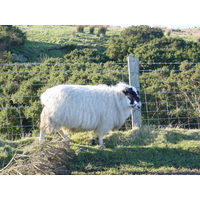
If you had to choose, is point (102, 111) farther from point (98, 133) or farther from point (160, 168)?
point (160, 168)

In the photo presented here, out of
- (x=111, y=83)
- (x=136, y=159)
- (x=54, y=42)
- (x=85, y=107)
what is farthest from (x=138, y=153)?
(x=54, y=42)

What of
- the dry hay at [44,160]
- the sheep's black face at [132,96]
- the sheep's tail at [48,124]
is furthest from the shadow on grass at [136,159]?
the sheep's black face at [132,96]

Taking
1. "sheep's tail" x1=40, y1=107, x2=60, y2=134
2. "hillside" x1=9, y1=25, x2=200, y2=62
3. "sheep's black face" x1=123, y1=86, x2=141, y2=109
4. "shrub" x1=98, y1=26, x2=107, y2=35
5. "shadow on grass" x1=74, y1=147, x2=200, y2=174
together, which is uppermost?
"shrub" x1=98, y1=26, x2=107, y2=35

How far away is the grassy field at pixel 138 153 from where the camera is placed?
6035 mm

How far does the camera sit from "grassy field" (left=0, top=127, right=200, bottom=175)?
6035 mm

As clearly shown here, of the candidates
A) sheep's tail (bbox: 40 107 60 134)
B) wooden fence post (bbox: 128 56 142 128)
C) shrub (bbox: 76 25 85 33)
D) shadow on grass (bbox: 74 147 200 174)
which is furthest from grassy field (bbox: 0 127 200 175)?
shrub (bbox: 76 25 85 33)

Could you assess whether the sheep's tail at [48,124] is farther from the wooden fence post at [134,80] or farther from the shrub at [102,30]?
the shrub at [102,30]

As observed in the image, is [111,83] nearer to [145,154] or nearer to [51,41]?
[145,154]

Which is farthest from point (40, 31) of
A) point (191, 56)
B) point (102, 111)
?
point (102, 111)

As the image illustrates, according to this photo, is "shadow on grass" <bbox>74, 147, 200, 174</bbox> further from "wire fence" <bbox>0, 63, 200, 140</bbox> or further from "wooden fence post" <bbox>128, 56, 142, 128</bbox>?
"wire fence" <bbox>0, 63, 200, 140</bbox>

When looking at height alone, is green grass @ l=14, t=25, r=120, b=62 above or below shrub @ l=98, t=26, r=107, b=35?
below

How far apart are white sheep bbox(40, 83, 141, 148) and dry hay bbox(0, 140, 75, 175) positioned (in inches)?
25.5

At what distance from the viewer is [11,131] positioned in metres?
10.6

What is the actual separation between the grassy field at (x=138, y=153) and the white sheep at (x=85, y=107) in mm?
476
